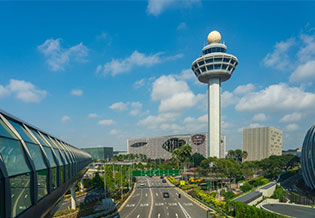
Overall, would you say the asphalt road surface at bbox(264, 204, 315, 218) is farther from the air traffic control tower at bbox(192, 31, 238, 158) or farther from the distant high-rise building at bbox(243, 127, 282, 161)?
the distant high-rise building at bbox(243, 127, 282, 161)

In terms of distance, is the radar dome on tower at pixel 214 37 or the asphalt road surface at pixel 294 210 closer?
the asphalt road surface at pixel 294 210

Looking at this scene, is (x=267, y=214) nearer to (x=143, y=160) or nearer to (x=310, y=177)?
(x=310, y=177)

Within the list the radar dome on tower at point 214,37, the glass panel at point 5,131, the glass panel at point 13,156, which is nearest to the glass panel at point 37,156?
the glass panel at point 13,156

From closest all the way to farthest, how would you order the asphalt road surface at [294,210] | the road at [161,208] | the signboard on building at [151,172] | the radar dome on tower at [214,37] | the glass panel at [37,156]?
the glass panel at [37,156] → the road at [161,208] → the asphalt road surface at [294,210] → the signboard on building at [151,172] → the radar dome on tower at [214,37]

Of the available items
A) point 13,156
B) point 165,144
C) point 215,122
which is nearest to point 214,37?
point 215,122

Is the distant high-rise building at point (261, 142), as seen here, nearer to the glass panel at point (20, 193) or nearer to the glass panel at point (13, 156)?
the glass panel at point (20, 193)

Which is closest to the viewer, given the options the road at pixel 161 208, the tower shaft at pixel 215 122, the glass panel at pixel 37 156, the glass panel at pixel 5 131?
the glass panel at pixel 5 131

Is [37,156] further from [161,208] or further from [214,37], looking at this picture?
[214,37]

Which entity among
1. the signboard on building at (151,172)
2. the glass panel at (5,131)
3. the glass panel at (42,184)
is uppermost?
the glass panel at (5,131)
